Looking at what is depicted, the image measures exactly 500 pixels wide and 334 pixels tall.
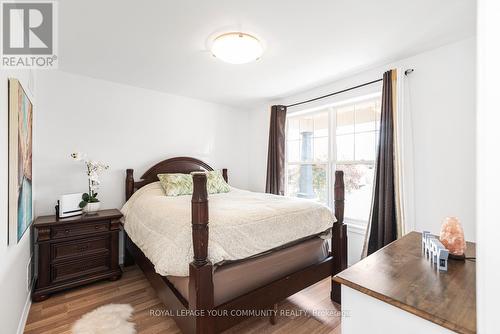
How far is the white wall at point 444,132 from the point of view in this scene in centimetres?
204

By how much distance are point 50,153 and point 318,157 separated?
11.3 feet

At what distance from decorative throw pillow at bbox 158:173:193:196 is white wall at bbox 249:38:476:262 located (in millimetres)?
2650

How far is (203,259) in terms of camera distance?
1402mm

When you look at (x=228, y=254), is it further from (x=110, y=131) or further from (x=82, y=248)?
(x=110, y=131)

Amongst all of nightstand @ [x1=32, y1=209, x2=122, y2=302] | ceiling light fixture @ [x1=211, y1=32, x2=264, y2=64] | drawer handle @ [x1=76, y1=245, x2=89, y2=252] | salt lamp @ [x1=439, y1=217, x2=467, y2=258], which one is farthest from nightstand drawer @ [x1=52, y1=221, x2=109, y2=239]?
salt lamp @ [x1=439, y1=217, x2=467, y2=258]

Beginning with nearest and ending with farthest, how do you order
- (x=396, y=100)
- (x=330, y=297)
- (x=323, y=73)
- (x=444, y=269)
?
(x=444, y=269) → (x=330, y=297) → (x=396, y=100) → (x=323, y=73)

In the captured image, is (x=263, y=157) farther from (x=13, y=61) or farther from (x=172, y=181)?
(x=13, y=61)

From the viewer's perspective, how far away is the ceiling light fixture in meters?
1.87

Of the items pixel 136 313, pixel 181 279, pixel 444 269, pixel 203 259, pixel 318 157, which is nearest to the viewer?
pixel 444 269

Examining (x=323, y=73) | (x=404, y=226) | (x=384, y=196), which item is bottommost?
(x=404, y=226)

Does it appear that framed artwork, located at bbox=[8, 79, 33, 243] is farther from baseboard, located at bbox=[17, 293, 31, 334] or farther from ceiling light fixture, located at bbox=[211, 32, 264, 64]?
ceiling light fixture, located at bbox=[211, 32, 264, 64]

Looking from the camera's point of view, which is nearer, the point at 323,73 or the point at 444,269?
the point at 444,269

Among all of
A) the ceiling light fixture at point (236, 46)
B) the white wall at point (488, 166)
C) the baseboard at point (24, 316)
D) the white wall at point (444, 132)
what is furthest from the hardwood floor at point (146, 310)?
the ceiling light fixture at point (236, 46)

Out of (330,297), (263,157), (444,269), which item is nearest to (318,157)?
(263,157)
